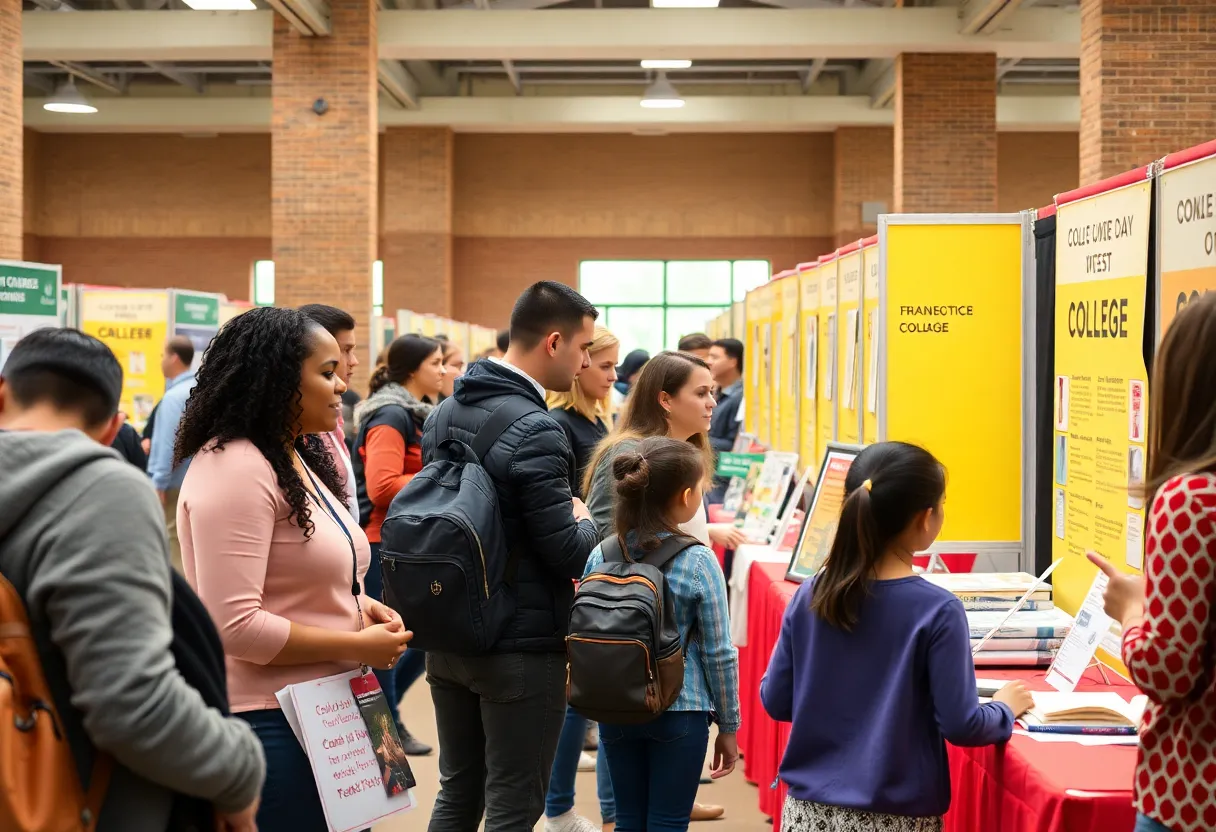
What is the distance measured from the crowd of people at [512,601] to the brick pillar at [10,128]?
6649 mm

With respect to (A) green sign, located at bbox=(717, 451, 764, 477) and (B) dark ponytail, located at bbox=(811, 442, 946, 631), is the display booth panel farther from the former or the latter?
(A) green sign, located at bbox=(717, 451, 764, 477)

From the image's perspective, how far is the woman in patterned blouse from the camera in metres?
1.48

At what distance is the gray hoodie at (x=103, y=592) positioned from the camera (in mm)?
1298

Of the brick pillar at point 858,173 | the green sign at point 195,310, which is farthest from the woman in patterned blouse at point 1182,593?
the brick pillar at point 858,173

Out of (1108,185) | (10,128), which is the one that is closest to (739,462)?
(1108,185)

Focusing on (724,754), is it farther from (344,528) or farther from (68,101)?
(68,101)

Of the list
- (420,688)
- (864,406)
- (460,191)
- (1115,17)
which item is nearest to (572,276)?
(460,191)

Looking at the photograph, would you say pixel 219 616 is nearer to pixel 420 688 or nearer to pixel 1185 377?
Result: pixel 1185 377

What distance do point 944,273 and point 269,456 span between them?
2264mm

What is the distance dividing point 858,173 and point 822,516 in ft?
53.3

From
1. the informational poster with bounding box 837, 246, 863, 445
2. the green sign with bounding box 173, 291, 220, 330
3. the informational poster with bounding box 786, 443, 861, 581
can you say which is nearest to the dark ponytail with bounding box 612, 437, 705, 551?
the informational poster with bounding box 786, 443, 861, 581

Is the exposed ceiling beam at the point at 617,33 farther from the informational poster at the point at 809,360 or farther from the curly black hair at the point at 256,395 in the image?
the curly black hair at the point at 256,395

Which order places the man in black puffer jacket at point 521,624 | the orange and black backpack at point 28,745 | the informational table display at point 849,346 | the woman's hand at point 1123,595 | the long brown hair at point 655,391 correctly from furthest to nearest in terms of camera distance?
the informational table display at point 849,346, the long brown hair at point 655,391, the man in black puffer jacket at point 521,624, the woman's hand at point 1123,595, the orange and black backpack at point 28,745

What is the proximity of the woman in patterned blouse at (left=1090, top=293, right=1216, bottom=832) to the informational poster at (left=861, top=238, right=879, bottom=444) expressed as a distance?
7.18 feet
